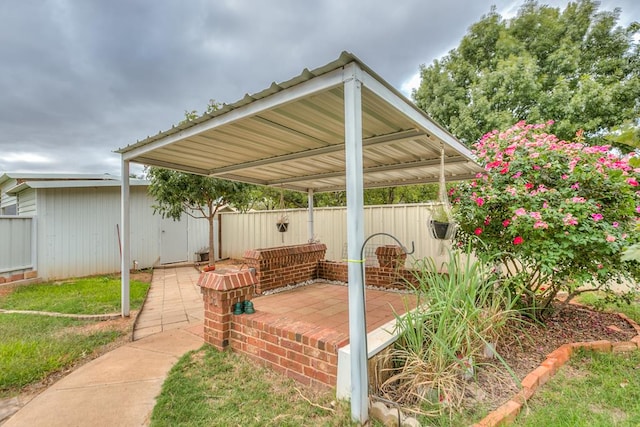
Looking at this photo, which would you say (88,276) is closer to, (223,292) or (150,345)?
(150,345)

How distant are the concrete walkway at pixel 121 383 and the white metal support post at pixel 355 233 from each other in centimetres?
157

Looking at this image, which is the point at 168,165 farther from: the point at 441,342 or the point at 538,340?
the point at 538,340

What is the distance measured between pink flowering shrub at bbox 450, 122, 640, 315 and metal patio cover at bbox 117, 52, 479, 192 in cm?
69

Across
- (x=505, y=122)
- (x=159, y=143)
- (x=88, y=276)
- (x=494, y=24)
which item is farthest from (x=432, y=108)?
(x=88, y=276)

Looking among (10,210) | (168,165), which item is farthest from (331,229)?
(10,210)

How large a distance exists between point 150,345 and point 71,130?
14.6m

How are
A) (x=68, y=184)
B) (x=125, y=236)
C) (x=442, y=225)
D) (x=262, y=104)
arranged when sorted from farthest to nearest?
(x=68, y=184) < (x=125, y=236) < (x=442, y=225) < (x=262, y=104)

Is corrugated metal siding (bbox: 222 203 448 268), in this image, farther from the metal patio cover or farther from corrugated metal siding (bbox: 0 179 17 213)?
corrugated metal siding (bbox: 0 179 17 213)

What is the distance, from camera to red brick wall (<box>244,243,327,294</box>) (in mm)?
5168

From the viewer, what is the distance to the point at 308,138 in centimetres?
386

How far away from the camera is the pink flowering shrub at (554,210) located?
309 cm

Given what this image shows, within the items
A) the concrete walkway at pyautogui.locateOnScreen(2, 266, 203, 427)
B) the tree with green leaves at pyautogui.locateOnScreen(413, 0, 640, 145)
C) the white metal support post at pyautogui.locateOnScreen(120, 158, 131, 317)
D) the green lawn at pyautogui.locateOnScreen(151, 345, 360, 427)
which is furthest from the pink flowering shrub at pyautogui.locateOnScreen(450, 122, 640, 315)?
the tree with green leaves at pyautogui.locateOnScreen(413, 0, 640, 145)

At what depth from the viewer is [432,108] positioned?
445 inches

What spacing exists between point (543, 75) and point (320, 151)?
9.97 metres
